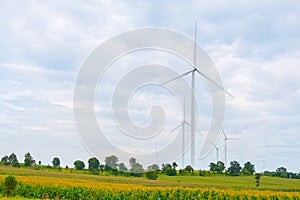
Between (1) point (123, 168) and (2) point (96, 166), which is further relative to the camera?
(2) point (96, 166)

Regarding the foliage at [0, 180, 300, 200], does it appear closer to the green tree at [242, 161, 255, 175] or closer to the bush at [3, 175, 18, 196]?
the bush at [3, 175, 18, 196]

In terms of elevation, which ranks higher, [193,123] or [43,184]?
[193,123]

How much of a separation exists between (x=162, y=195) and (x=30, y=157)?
90.5 meters

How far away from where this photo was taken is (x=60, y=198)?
1423 inches

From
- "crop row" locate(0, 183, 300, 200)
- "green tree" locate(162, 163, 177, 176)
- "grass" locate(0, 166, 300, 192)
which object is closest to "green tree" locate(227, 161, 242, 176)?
"green tree" locate(162, 163, 177, 176)

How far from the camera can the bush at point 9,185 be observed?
3457 cm

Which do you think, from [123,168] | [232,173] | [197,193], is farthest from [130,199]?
[232,173]

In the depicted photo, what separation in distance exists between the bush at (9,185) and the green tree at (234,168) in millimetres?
90317

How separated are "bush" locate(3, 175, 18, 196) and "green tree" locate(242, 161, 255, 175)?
97.2m

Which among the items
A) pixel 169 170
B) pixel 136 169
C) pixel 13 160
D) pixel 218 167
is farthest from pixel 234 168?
pixel 13 160

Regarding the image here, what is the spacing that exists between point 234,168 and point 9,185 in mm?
95526

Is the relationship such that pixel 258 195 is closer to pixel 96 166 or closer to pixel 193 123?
pixel 193 123

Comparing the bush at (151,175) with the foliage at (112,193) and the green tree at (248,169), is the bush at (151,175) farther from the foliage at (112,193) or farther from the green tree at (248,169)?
the foliage at (112,193)

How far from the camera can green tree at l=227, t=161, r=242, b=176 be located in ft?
390
